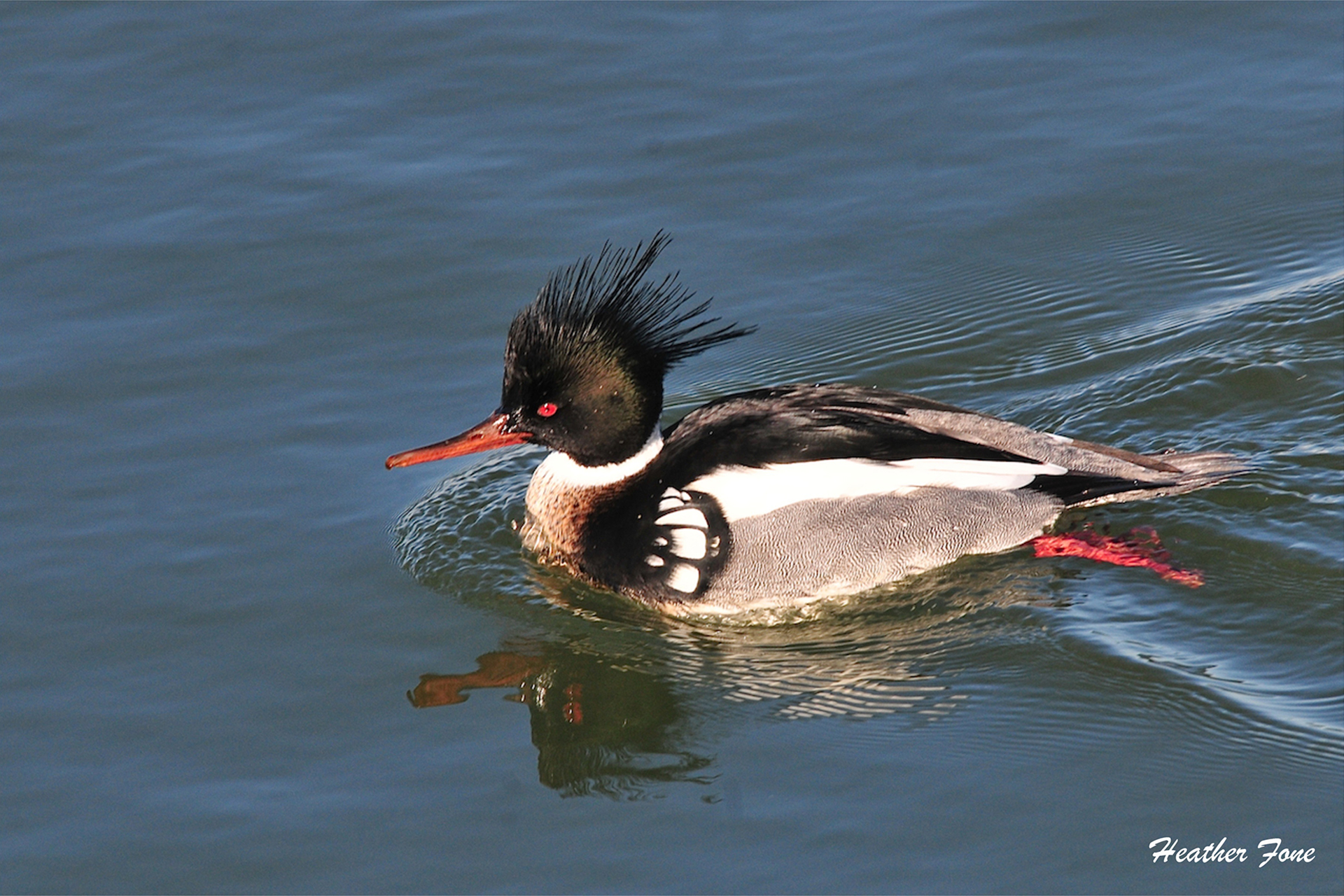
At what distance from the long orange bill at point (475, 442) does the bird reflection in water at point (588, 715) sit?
1007 mm

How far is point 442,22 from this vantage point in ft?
42.3

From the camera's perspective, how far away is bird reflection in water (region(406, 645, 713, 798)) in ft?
21.9

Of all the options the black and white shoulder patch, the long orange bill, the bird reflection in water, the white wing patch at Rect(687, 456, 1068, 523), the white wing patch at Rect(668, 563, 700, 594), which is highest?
the long orange bill

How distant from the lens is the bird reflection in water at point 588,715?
666cm

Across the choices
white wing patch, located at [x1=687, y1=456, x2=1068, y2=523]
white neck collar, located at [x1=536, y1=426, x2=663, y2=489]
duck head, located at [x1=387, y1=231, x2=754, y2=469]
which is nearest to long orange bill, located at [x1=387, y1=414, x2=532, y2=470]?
duck head, located at [x1=387, y1=231, x2=754, y2=469]

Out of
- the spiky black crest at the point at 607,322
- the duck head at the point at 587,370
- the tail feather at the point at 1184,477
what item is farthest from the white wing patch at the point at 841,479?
the spiky black crest at the point at 607,322

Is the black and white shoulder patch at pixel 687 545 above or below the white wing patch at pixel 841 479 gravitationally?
below

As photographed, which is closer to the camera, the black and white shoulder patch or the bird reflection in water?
the bird reflection in water

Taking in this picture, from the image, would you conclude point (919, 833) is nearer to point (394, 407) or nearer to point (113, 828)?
point (113, 828)

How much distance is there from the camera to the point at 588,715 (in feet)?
23.6

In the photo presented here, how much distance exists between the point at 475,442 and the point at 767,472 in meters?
1.43

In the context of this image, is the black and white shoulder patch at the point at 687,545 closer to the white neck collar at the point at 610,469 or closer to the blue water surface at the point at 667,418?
the blue water surface at the point at 667,418

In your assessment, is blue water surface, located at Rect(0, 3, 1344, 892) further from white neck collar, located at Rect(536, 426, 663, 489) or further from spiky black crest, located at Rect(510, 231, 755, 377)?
spiky black crest, located at Rect(510, 231, 755, 377)

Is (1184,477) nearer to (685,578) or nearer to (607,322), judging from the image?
(685,578)
